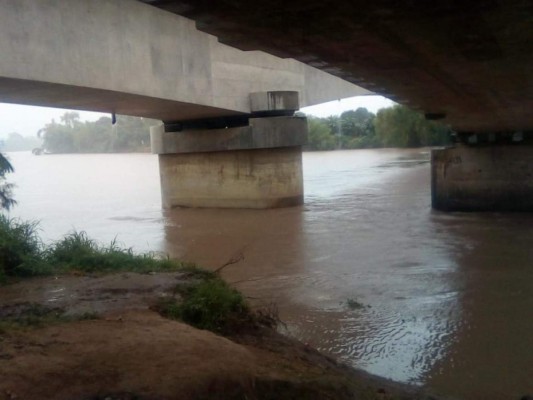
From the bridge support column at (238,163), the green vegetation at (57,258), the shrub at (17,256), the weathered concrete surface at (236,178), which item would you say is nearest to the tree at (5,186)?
the green vegetation at (57,258)

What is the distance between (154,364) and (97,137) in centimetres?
7395

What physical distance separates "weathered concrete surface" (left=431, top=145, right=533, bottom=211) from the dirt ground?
15535mm

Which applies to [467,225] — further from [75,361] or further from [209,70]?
[75,361]

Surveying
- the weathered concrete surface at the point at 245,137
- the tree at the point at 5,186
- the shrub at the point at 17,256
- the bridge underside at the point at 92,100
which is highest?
the bridge underside at the point at 92,100

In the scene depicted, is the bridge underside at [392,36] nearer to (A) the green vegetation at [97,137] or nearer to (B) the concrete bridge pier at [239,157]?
(B) the concrete bridge pier at [239,157]

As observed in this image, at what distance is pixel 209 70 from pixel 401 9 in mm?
12111

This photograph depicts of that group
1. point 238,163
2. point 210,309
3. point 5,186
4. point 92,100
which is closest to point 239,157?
point 238,163

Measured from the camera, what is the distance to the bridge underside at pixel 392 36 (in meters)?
4.98

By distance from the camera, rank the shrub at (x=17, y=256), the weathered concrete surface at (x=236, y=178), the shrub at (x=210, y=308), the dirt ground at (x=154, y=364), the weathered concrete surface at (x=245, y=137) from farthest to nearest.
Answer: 1. the weathered concrete surface at (x=236, y=178)
2. the weathered concrete surface at (x=245, y=137)
3. the shrub at (x=17, y=256)
4. the shrub at (x=210, y=308)
5. the dirt ground at (x=154, y=364)

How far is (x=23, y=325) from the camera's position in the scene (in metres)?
5.59

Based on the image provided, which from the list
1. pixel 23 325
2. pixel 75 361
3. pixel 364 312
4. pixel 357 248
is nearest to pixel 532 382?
pixel 364 312

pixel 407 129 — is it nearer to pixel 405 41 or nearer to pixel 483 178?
pixel 483 178

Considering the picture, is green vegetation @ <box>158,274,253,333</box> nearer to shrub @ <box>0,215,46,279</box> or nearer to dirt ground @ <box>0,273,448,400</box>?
dirt ground @ <box>0,273,448,400</box>

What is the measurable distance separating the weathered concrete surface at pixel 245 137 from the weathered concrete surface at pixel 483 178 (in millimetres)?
4822
